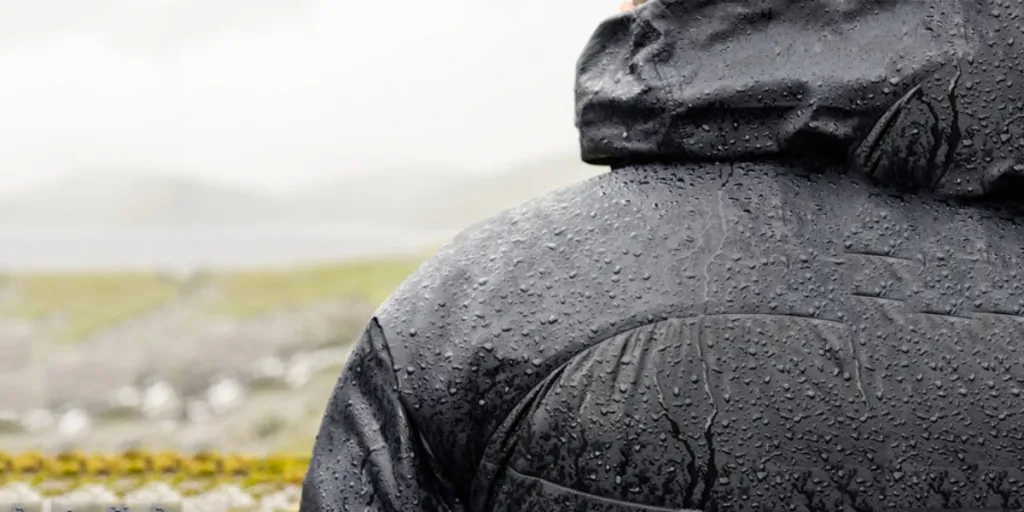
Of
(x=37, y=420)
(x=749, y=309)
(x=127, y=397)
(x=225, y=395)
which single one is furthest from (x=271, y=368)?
(x=749, y=309)

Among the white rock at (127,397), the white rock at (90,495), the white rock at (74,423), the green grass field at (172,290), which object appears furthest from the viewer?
the green grass field at (172,290)

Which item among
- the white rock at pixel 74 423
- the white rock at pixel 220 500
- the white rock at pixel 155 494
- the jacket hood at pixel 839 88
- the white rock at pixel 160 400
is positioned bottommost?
the white rock at pixel 160 400

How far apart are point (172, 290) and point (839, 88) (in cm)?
1046

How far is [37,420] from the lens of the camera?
7.15 m

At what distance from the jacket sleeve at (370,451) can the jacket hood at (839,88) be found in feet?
1.21

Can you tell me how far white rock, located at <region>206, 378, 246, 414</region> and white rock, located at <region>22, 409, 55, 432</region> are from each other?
103 cm

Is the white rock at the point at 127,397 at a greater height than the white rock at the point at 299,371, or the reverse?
the white rock at the point at 127,397

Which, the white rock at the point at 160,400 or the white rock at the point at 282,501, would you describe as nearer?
the white rock at the point at 282,501

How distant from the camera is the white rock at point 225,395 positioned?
7363 mm

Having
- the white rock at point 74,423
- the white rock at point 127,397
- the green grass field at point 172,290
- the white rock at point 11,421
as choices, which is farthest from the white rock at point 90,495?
the green grass field at point 172,290

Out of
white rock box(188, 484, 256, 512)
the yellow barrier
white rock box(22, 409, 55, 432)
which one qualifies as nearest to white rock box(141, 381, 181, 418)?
white rock box(22, 409, 55, 432)

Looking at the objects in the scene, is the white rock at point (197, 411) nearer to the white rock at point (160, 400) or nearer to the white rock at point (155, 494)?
the white rock at point (160, 400)

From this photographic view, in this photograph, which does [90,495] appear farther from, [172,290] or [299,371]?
[172,290]

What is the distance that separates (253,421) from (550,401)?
5.80 m
